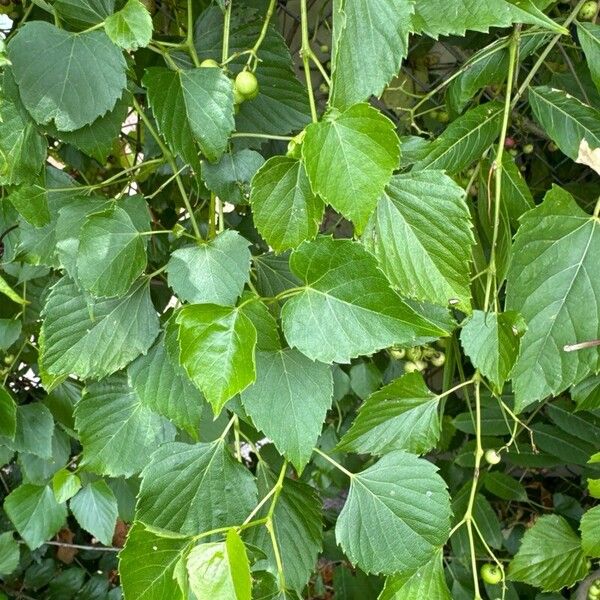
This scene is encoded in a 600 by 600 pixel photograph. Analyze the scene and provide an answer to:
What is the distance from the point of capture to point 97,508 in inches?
33.9

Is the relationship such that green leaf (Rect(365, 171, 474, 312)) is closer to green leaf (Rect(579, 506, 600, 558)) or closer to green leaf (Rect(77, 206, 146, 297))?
green leaf (Rect(77, 206, 146, 297))

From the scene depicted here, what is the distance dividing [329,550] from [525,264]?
665mm

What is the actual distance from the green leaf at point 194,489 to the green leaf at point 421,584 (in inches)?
5.6

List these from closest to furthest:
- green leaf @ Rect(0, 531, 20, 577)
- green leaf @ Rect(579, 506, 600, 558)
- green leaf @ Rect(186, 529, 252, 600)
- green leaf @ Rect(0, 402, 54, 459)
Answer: green leaf @ Rect(186, 529, 252, 600)
green leaf @ Rect(579, 506, 600, 558)
green leaf @ Rect(0, 402, 54, 459)
green leaf @ Rect(0, 531, 20, 577)

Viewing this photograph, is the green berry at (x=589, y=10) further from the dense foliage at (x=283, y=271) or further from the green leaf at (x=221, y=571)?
the green leaf at (x=221, y=571)

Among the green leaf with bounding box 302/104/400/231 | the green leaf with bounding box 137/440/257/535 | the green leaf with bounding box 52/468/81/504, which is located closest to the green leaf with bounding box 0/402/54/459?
the green leaf with bounding box 52/468/81/504

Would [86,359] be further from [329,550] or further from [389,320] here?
[329,550]

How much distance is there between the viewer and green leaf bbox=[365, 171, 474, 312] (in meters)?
0.43

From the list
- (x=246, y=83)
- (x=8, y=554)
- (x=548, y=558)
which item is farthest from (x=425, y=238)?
(x=8, y=554)

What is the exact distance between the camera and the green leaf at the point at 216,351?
40cm

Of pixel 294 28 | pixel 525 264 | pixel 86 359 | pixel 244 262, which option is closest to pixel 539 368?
pixel 525 264

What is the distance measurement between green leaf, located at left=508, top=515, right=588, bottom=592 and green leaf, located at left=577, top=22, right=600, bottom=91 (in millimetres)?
459

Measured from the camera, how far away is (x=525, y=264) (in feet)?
1.62

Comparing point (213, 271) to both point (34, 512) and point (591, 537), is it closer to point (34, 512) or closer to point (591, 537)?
point (591, 537)
